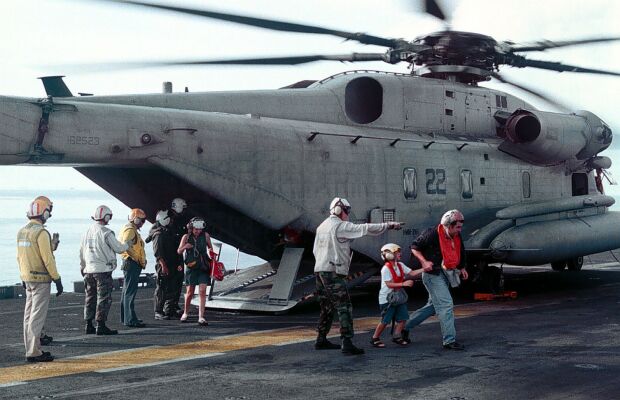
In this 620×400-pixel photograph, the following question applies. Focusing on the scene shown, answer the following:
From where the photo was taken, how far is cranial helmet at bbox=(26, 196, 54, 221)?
30.2ft

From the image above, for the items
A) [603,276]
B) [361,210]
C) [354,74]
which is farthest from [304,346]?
[603,276]

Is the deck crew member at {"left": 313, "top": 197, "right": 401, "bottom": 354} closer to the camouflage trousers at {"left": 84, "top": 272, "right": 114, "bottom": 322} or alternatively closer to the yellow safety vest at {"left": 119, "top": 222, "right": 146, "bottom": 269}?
the camouflage trousers at {"left": 84, "top": 272, "right": 114, "bottom": 322}

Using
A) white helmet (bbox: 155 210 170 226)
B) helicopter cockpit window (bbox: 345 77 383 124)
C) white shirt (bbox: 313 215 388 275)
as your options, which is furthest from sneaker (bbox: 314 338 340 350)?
helicopter cockpit window (bbox: 345 77 383 124)

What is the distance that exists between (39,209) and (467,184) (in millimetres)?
9591

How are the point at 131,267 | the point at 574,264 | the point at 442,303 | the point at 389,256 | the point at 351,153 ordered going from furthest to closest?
the point at 574,264
the point at 351,153
the point at 131,267
the point at 389,256
the point at 442,303

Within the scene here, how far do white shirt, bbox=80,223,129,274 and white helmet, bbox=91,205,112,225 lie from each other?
9cm

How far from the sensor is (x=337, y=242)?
9.14m

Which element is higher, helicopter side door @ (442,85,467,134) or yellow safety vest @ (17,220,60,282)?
helicopter side door @ (442,85,467,134)

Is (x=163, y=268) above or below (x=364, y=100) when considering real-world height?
below

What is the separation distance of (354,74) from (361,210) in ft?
9.94

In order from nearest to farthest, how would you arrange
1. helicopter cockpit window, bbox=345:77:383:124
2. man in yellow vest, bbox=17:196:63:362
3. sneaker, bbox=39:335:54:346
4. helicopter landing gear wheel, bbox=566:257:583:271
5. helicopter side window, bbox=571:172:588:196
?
man in yellow vest, bbox=17:196:63:362
sneaker, bbox=39:335:54:346
helicopter cockpit window, bbox=345:77:383:124
helicopter side window, bbox=571:172:588:196
helicopter landing gear wheel, bbox=566:257:583:271

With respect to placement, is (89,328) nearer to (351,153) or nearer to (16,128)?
(16,128)

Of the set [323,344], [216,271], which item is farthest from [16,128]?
[323,344]

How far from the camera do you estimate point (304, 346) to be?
383 inches
